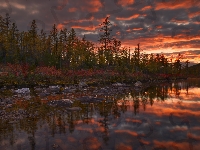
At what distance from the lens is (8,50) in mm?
62875

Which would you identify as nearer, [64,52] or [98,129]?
[98,129]

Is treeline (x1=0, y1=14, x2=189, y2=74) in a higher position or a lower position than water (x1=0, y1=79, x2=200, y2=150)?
higher

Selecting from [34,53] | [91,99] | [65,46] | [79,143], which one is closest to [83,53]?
[65,46]

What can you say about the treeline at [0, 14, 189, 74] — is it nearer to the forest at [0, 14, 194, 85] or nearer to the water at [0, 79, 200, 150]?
the forest at [0, 14, 194, 85]

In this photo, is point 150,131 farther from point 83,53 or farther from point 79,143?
point 83,53

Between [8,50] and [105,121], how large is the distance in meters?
61.9

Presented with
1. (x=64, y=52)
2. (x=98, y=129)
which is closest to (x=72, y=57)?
(x=64, y=52)

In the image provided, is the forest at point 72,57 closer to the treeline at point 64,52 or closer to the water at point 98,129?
the treeline at point 64,52

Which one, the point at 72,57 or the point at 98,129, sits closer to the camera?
the point at 98,129


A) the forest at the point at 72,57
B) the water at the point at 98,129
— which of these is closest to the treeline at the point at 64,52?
the forest at the point at 72,57

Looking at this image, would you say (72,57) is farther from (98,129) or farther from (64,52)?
(98,129)

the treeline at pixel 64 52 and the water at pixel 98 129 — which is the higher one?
the treeline at pixel 64 52

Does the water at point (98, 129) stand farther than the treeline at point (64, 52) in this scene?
No

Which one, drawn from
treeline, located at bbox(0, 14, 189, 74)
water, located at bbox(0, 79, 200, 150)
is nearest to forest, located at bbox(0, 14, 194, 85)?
treeline, located at bbox(0, 14, 189, 74)
